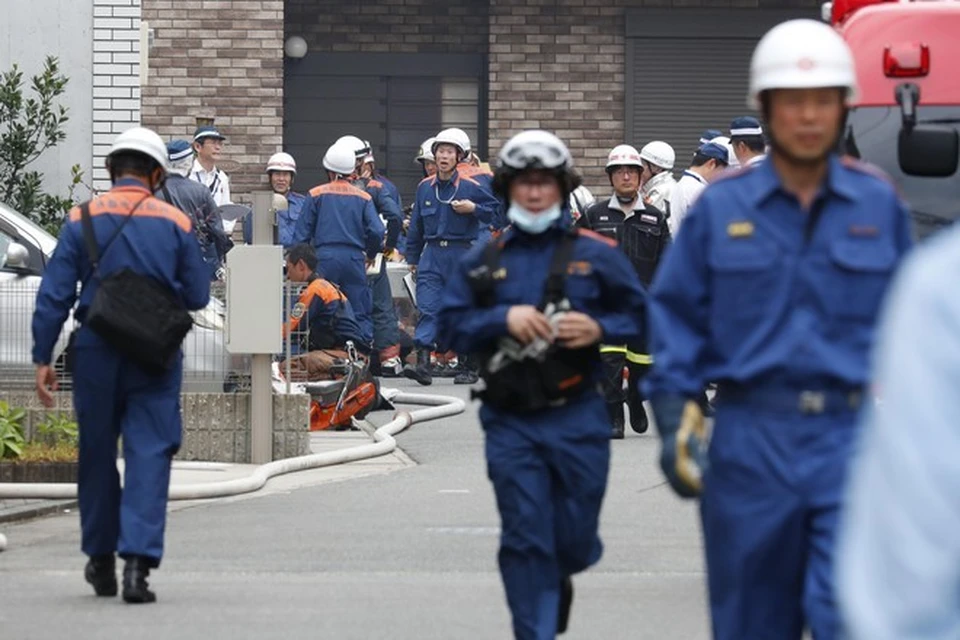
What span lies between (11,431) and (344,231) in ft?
22.0

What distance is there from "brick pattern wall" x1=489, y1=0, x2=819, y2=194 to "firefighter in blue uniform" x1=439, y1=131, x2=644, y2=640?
20.0m

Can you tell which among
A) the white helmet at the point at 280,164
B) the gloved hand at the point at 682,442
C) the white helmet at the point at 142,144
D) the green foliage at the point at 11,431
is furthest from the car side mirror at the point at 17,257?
the gloved hand at the point at 682,442

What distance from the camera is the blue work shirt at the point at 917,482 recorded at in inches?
93.8

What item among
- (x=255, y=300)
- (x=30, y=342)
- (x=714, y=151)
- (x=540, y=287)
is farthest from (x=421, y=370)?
(x=540, y=287)

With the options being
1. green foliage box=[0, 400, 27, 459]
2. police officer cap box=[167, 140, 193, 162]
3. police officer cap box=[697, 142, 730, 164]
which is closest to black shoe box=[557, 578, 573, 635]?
green foliage box=[0, 400, 27, 459]

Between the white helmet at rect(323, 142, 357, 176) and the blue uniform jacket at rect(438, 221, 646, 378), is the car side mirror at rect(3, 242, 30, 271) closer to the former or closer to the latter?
the white helmet at rect(323, 142, 357, 176)

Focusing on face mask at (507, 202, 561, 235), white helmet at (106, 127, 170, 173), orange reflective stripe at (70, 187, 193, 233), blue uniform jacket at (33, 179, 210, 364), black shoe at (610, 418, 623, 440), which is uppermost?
white helmet at (106, 127, 170, 173)

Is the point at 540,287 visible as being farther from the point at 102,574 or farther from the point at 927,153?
the point at 927,153

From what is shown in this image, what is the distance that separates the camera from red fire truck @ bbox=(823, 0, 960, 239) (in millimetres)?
9961

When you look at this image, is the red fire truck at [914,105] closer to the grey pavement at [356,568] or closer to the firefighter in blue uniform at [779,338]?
the grey pavement at [356,568]

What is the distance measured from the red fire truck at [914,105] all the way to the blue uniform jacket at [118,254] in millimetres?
Answer: 2834

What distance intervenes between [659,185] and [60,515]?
269 inches

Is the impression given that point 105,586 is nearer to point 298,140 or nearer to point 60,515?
point 60,515

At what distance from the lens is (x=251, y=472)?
44.6 feet
